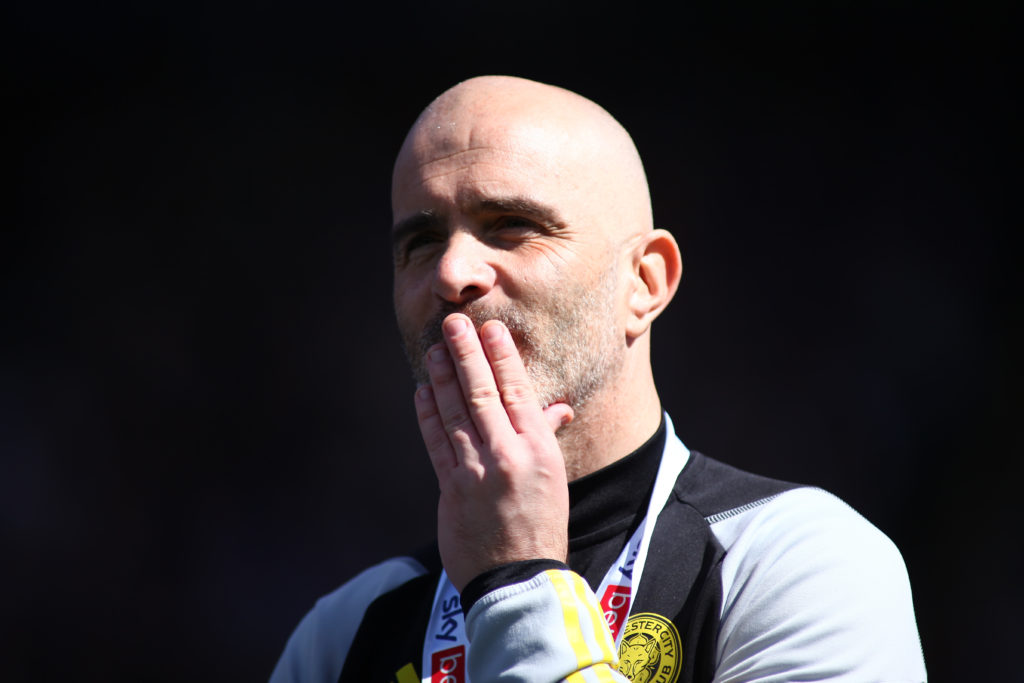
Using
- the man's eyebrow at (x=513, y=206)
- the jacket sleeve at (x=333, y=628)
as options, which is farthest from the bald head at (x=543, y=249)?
the jacket sleeve at (x=333, y=628)

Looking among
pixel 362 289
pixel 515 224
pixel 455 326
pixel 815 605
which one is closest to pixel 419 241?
pixel 515 224

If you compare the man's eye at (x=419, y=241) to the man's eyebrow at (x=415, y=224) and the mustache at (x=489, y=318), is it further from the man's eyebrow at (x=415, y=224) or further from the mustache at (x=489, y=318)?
the mustache at (x=489, y=318)

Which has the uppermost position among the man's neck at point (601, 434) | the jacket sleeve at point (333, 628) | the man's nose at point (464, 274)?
A: the man's nose at point (464, 274)

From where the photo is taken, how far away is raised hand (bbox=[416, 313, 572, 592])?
1.35 meters

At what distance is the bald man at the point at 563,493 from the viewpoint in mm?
1319

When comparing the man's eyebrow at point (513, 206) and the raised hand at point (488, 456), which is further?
the man's eyebrow at point (513, 206)

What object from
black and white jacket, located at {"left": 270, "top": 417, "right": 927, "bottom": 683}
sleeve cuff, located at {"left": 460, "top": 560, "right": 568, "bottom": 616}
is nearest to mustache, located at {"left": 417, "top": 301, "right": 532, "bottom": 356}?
black and white jacket, located at {"left": 270, "top": 417, "right": 927, "bottom": 683}

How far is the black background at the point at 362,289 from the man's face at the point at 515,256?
2582 mm

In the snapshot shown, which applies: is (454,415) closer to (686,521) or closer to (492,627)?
(492,627)

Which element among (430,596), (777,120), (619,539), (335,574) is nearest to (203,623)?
(335,574)

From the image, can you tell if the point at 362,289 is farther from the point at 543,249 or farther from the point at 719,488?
the point at 719,488

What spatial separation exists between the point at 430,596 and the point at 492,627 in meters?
0.59

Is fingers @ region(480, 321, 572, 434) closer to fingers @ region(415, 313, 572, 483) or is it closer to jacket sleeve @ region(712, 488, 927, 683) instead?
fingers @ region(415, 313, 572, 483)

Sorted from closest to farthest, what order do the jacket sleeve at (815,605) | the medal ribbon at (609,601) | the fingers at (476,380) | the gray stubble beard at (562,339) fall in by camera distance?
the jacket sleeve at (815,605), the fingers at (476,380), the medal ribbon at (609,601), the gray stubble beard at (562,339)
